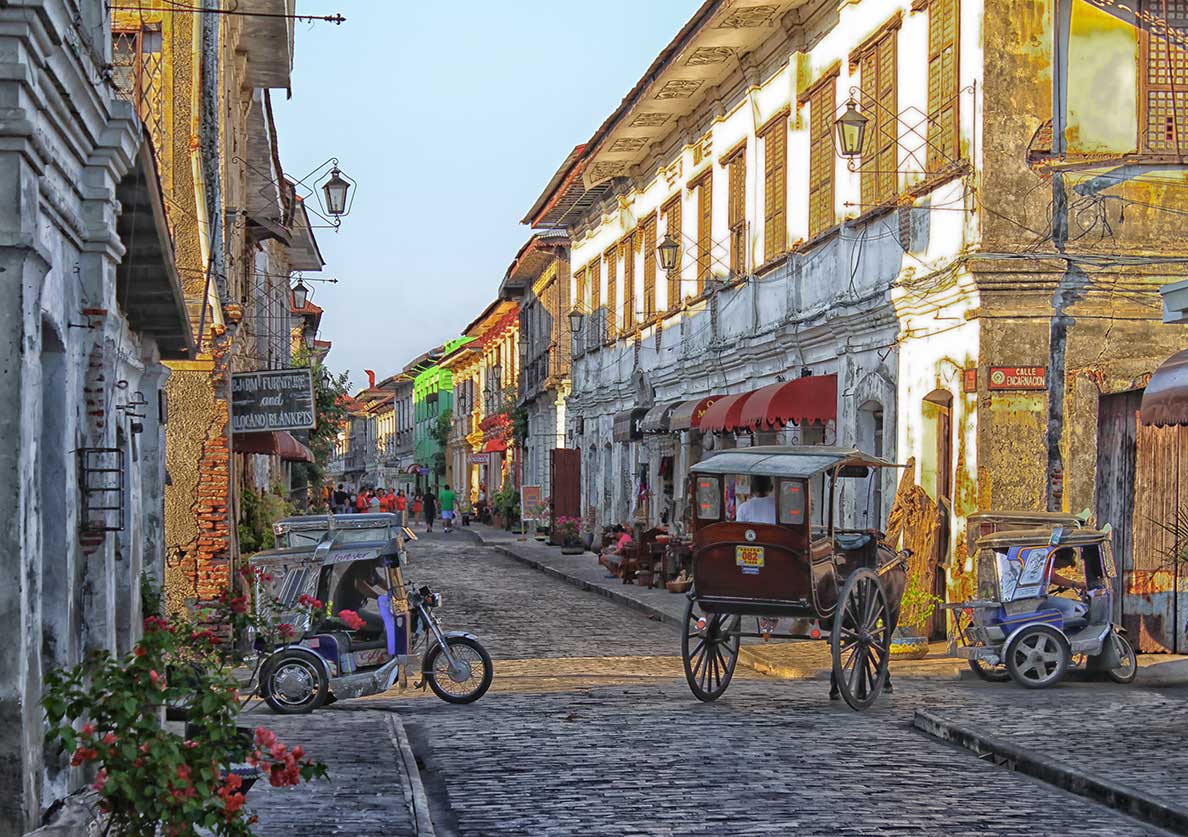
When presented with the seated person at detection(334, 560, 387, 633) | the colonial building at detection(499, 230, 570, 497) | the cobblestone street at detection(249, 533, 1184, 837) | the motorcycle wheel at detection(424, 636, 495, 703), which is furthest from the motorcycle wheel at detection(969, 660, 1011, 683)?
the colonial building at detection(499, 230, 570, 497)

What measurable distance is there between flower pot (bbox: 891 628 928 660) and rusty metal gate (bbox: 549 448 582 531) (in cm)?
2575

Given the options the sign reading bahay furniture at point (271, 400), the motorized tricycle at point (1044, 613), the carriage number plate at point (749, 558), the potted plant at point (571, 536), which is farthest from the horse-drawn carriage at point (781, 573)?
the potted plant at point (571, 536)

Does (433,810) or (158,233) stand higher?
(158,233)

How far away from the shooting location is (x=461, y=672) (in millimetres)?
13109

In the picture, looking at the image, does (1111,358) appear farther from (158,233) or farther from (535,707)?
(158,233)

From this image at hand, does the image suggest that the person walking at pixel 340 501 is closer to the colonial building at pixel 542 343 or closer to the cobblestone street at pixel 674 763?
the colonial building at pixel 542 343

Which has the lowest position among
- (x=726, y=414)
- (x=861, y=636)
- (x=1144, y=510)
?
(x=861, y=636)

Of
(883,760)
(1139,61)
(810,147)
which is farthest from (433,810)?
(810,147)

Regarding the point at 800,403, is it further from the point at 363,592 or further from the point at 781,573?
the point at 363,592

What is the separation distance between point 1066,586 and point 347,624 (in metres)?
6.13

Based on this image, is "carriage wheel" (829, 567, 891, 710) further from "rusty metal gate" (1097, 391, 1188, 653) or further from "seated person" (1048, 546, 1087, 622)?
"rusty metal gate" (1097, 391, 1188, 653)

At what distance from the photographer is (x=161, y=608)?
1170 centimetres

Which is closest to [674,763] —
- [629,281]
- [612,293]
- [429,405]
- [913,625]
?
[913,625]

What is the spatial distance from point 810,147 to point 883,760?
1211 cm
